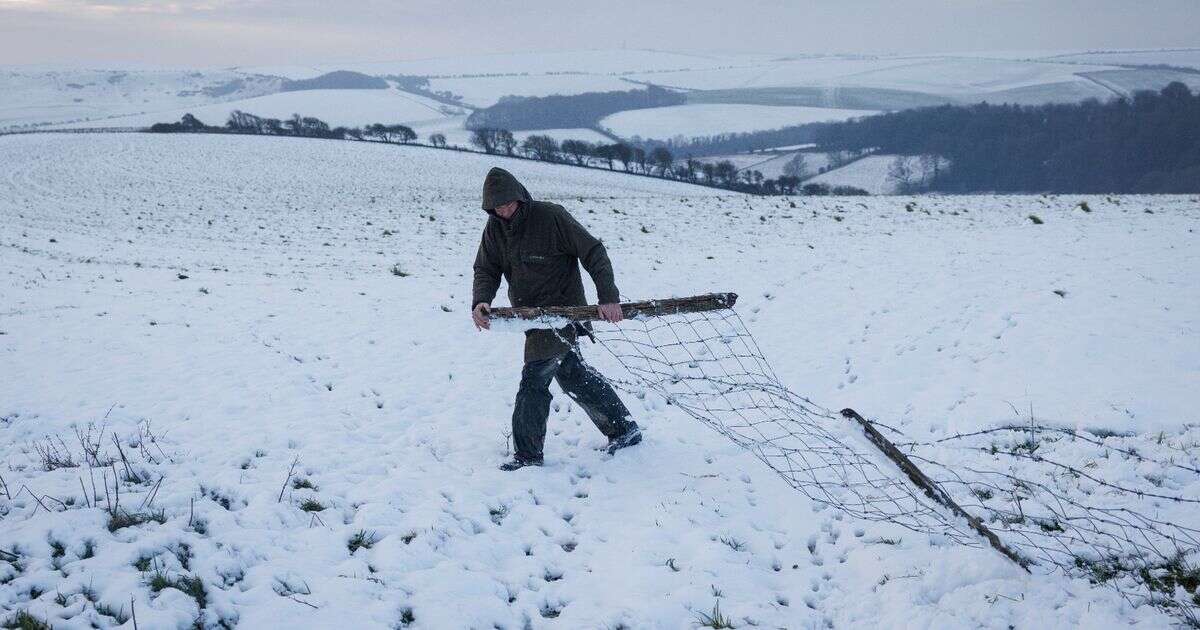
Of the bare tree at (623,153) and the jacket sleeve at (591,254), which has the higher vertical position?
the bare tree at (623,153)

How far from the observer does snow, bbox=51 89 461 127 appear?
11800 centimetres

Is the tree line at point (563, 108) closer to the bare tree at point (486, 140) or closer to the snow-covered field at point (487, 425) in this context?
the bare tree at point (486, 140)

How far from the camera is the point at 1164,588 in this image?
3.73 meters

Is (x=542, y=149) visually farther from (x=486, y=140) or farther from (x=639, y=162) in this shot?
(x=639, y=162)

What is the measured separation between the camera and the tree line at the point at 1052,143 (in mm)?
85062

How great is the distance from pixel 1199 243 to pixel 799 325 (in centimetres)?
1057

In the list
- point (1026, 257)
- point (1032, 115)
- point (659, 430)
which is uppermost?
point (1032, 115)

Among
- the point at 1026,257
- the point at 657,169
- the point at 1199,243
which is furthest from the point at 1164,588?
the point at 657,169

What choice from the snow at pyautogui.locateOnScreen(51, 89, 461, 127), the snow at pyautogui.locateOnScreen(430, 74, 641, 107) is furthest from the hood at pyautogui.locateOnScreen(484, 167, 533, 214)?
the snow at pyautogui.locateOnScreen(430, 74, 641, 107)

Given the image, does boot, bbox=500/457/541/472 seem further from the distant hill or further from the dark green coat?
the distant hill

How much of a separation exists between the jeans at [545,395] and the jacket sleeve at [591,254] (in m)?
0.78

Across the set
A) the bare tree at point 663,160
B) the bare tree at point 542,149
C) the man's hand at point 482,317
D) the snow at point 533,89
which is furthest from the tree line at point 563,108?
the man's hand at point 482,317

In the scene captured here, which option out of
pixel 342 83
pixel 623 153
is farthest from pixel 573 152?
pixel 342 83

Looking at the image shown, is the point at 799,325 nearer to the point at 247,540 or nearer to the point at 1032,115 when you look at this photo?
the point at 247,540
